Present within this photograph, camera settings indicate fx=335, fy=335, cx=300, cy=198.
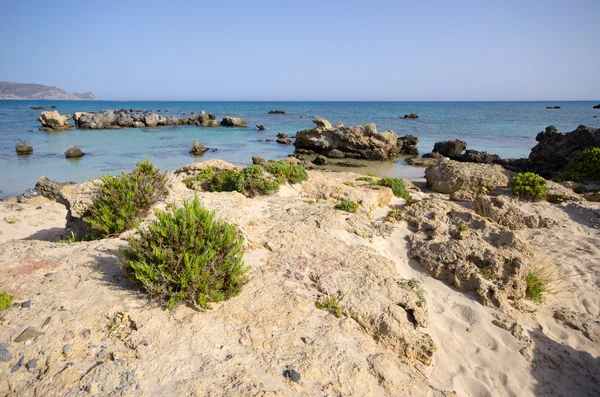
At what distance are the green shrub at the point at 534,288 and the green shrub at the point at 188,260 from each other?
18.1 ft

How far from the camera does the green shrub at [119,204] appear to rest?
685 cm

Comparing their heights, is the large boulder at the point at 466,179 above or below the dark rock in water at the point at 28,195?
above

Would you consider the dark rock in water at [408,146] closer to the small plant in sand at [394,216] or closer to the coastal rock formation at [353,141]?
the coastal rock formation at [353,141]

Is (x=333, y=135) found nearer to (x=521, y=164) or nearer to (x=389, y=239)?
(x=521, y=164)

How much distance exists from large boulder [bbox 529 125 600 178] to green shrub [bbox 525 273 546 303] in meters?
15.4

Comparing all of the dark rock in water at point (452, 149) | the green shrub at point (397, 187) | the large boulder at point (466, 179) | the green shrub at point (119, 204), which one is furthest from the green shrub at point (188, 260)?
the dark rock in water at point (452, 149)

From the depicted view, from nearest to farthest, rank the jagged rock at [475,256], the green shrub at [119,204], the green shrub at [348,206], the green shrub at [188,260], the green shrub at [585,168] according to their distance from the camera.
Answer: the green shrub at [188,260] < the jagged rock at [475,256] < the green shrub at [119,204] < the green shrub at [348,206] < the green shrub at [585,168]

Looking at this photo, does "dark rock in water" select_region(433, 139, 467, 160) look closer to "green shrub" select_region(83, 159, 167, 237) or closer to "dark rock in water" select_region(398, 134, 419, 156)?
"dark rock in water" select_region(398, 134, 419, 156)

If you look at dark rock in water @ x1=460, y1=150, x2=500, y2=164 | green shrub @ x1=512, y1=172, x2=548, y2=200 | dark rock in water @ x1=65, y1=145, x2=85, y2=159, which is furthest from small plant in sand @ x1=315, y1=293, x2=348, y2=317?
dark rock in water @ x1=65, y1=145, x2=85, y2=159

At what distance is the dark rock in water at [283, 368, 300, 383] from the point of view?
3766 mm

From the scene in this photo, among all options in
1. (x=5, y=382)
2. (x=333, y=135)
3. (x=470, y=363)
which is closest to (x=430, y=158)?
(x=333, y=135)

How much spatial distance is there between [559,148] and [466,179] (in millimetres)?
10176

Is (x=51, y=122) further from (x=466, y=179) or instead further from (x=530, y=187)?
(x=530, y=187)

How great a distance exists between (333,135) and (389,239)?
22.0 m
